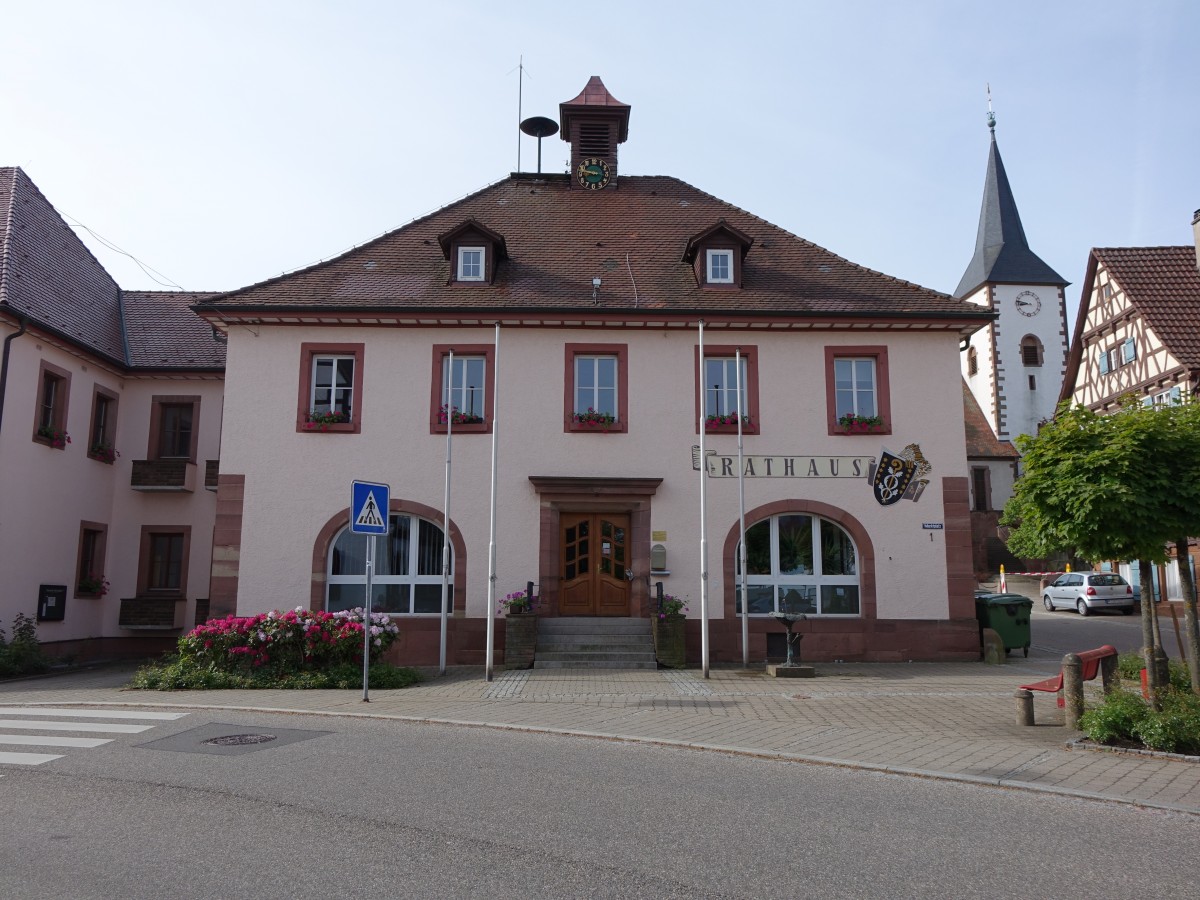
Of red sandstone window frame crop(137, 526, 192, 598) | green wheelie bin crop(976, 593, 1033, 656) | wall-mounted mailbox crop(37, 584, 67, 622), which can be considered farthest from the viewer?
red sandstone window frame crop(137, 526, 192, 598)

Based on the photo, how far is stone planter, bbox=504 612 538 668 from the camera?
16.3 m

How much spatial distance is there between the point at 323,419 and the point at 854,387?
10.1 metres

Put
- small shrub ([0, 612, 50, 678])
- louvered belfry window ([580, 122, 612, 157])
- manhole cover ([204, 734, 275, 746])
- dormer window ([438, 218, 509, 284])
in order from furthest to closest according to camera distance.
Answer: louvered belfry window ([580, 122, 612, 157]) → dormer window ([438, 218, 509, 284]) → small shrub ([0, 612, 50, 678]) → manhole cover ([204, 734, 275, 746])

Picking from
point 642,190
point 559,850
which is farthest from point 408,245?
point 559,850

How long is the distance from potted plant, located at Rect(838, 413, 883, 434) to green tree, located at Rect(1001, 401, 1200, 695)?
7204 millimetres

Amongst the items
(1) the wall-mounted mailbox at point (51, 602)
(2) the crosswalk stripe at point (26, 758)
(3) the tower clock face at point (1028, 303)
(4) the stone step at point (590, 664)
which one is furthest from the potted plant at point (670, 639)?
(3) the tower clock face at point (1028, 303)

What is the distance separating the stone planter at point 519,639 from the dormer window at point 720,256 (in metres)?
7.55

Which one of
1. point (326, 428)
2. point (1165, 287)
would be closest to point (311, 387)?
point (326, 428)

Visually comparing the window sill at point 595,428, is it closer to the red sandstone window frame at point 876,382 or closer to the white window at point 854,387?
the red sandstone window frame at point 876,382

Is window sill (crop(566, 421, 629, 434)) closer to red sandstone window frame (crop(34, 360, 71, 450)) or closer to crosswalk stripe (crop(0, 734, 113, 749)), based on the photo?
crosswalk stripe (crop(0, 734, 113, 749))

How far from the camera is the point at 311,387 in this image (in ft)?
60.4

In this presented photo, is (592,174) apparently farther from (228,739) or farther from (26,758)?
(26,758)

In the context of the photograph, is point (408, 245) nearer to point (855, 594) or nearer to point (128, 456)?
point (128, 456)

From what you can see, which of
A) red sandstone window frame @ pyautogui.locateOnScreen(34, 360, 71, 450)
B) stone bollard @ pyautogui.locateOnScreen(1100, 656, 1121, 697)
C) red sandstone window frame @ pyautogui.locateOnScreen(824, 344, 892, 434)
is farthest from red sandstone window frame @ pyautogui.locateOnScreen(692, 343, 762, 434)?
red sandstone window frame @ pyautogui.locateOnScreen(34, 360, 71, 450)
